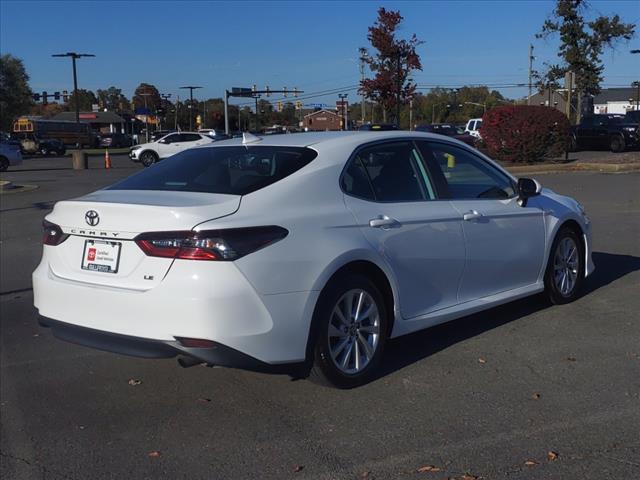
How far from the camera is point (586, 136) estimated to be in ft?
125

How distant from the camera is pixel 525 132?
82.2 ft

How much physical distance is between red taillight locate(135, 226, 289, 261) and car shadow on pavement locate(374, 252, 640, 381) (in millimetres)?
1529

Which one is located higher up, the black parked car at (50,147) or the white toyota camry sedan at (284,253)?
the black parked car at (50,147)

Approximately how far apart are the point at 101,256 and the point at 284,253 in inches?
44.4

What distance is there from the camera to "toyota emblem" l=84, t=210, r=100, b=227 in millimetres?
4500

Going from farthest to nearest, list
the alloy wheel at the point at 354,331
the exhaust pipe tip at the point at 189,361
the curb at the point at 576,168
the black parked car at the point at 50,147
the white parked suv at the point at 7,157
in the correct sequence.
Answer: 1. the black parked car at the point at 50,147
2. the white parked suv at the point at 7,157
3. the curb at the point at 576,168
4. the alloy wheel at the point at 354,331
5. the exhaust pipe tip at the point at 189,361

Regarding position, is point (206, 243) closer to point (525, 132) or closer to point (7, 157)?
point (525, 132)

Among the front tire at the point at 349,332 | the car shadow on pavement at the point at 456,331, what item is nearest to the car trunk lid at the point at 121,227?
the front tire at the point at 349,332

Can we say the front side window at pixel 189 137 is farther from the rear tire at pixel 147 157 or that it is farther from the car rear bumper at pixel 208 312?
the car rear bumper at pixel 208 312

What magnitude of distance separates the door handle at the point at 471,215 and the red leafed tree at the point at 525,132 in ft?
65.7

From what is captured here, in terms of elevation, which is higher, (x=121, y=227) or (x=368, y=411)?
(x=121, y=227)

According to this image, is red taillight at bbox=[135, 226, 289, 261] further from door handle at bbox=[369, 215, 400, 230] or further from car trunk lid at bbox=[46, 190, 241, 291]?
door handle at bbox=[369, 215, 400, 230]

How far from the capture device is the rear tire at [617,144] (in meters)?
36.6

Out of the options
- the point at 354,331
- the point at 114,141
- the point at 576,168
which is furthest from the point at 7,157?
the point at 114,141
